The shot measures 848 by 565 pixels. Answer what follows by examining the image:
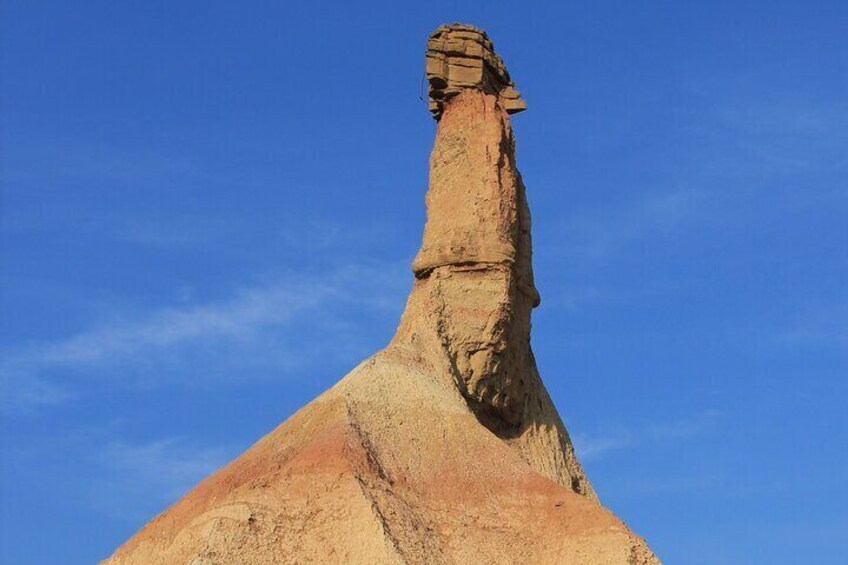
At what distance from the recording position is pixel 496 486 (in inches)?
1041

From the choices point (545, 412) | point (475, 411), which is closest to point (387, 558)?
point (475, 411)

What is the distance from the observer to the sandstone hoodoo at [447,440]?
24078 millimetres

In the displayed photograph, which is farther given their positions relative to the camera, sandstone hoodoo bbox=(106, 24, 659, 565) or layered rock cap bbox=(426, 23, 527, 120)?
layered rock cap bbox=(426, 23, 527, 120)

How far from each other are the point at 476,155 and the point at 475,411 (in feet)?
16.9

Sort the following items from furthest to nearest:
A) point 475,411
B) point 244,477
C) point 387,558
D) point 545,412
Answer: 1. point 545,412
2. point 475,411
3. point 244,477
4. point 387,558

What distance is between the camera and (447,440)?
2681 centimetres

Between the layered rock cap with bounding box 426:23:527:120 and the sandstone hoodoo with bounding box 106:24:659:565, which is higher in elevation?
the layered rock cap with bounding box 426:23:527:120

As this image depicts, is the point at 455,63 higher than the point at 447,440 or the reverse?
higher

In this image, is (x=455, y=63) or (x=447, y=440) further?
(x=455, y=63)

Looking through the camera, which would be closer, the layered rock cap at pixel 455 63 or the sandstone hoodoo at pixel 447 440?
the sandstone hoodoo at pixel 447 440

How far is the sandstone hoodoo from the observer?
2408 centimetres

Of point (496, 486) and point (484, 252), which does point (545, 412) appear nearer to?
point (484, 252)

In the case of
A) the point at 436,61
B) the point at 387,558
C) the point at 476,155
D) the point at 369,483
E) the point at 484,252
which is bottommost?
the point at 387,558

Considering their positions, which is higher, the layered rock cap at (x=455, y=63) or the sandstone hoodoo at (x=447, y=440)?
the layered rock cap at (x=455, y=63)
